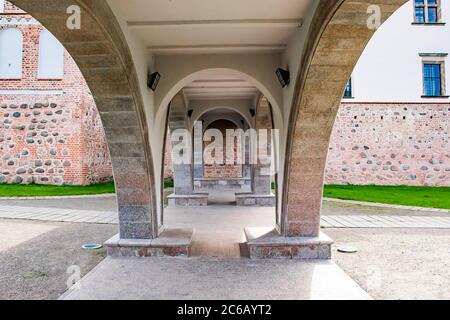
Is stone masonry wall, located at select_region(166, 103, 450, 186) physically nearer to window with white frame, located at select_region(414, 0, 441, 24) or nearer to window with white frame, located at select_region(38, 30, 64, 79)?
window with white frame, located at select_region(414, 0, 441, 24)

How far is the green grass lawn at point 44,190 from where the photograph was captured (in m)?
9.59

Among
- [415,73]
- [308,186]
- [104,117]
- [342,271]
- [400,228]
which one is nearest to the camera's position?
[342,271]

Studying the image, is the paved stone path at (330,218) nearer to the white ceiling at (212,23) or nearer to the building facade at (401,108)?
the white ceiling at (212,23)

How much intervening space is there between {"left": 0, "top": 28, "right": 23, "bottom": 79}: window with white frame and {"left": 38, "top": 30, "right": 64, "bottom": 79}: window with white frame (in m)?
0.63

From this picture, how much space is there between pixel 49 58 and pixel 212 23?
9478mm

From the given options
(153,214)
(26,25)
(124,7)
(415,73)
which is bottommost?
(153,214)

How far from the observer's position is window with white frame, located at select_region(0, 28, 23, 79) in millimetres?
11208

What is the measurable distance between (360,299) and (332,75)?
2159mm

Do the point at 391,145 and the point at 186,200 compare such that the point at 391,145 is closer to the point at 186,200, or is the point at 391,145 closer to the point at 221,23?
the point at 186,200

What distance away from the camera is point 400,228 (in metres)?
5.97

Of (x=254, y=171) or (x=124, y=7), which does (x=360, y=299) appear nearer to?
(x=124, y=7)

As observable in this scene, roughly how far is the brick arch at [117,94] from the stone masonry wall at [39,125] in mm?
7583

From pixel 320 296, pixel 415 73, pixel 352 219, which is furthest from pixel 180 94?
pixel 415 73

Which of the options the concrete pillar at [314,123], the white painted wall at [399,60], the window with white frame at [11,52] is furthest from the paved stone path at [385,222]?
the window with white frame at [11,52]
